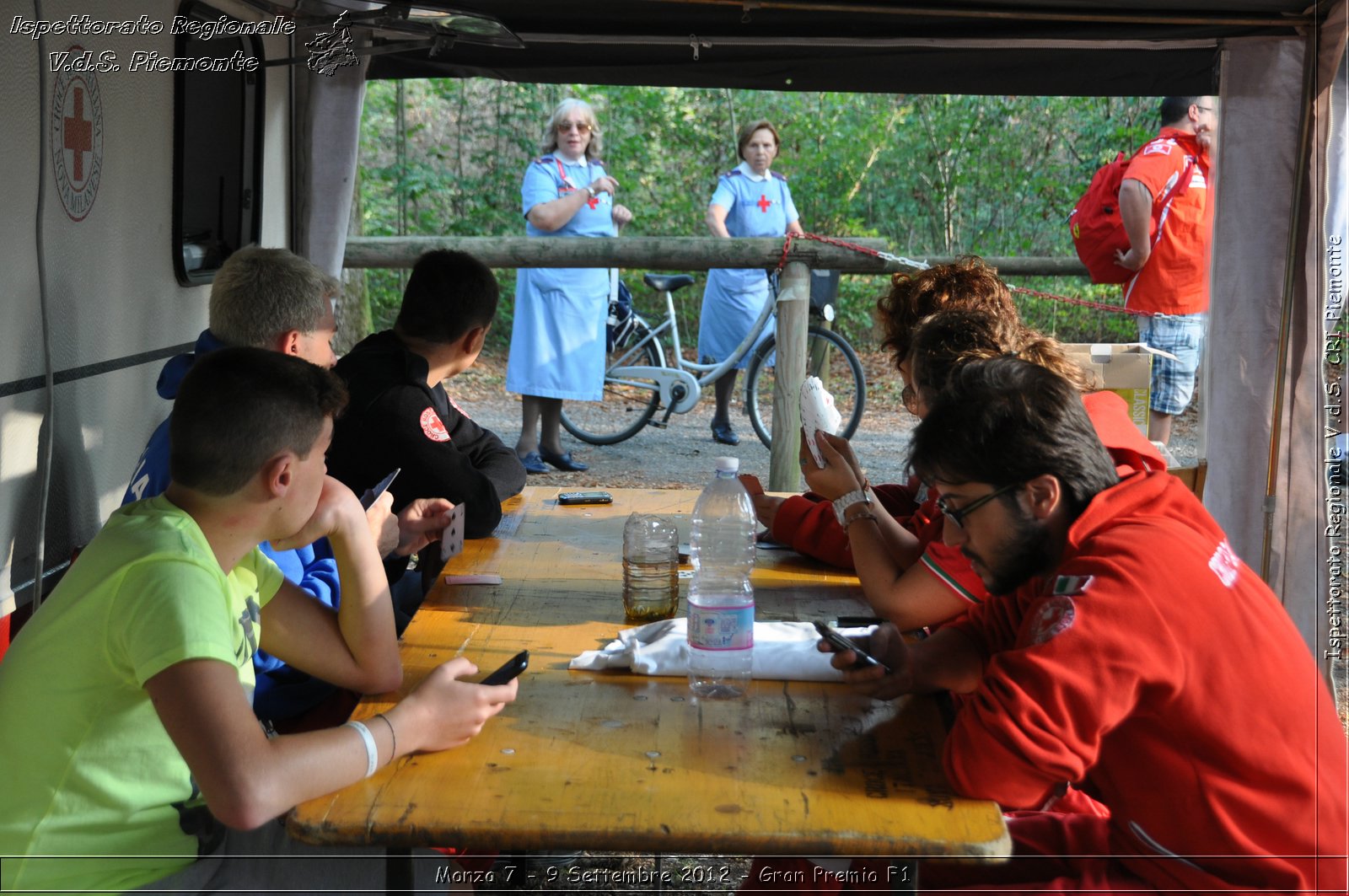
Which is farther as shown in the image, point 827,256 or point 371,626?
point 827,256

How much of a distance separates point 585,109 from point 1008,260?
119 inches

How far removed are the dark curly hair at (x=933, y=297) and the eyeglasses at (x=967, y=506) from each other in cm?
98

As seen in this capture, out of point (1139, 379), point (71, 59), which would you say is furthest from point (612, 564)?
point (1139, 379)

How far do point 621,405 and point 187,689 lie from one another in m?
9.08

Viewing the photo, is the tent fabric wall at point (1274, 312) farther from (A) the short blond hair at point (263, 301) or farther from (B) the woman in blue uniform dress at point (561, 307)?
(B) the woman in blue uniform dress at point (561, 307)

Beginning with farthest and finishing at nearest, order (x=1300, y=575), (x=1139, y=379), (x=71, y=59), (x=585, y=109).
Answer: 1. (x=585, y=109)
2. (x=1139, y=379)
3. (x=1300, y=575)
4. (x=71, y=59)

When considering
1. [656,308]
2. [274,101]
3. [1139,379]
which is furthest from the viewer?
[656,308]

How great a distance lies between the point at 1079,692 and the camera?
1.52 metres

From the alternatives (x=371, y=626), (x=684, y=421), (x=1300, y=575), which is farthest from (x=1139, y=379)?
(x=684, y=421)

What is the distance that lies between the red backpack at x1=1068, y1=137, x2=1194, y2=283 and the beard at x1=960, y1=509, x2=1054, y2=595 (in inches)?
179

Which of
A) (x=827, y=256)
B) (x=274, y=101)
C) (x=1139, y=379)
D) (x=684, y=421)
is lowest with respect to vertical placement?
(x=684, y=421)

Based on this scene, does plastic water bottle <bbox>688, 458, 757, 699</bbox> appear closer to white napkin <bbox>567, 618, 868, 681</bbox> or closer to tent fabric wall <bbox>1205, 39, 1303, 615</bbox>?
white napkin <bbox>567, 618, 868, 681</bbox>

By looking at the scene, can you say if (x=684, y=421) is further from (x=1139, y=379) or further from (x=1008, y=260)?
(x=1139, y=379)

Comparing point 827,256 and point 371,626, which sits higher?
point 827,256
